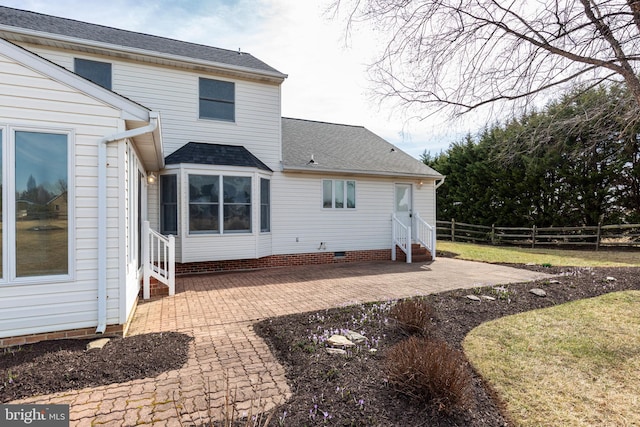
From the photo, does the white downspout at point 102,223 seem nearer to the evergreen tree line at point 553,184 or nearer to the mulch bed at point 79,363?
the mulch bed at point 79,363

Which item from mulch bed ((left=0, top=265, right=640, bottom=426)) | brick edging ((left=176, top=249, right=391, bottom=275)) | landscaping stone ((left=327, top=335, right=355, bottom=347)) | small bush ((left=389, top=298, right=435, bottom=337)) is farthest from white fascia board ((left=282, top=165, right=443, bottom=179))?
landscaping stone ((left=327, top=335, right=355, bottom=347))

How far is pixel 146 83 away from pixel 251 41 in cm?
341

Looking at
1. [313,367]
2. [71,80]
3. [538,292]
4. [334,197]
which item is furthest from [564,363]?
[334,197]

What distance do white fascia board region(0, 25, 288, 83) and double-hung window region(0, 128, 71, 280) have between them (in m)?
5.60

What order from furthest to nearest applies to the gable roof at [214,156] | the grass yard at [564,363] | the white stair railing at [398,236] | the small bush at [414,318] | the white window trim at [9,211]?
the white stair railing at [398,236], the gable roof at [214,156], the small bush at [414,318], the white window trim at [9,211], the grass yard at [564,363]

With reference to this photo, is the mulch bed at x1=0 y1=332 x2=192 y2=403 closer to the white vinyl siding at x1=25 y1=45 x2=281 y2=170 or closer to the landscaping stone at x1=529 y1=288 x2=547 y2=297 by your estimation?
the white vinyl siding at x1=25 y1=45 x2=281 y2=170

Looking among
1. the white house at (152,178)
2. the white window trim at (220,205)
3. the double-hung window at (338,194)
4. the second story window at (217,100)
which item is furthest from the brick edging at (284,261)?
the second story window at (217,100)

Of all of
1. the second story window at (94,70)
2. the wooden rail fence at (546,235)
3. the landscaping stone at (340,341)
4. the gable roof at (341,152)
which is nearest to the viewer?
the landscaping stone at (340,341)

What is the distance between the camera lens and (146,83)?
8789 mm

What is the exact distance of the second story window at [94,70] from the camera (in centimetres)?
820

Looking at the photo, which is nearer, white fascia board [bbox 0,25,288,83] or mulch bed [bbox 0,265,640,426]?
mulch bed [bbox 0,265,640,426]

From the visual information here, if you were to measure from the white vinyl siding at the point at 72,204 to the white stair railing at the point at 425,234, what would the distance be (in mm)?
9935

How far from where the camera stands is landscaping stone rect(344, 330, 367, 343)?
4166 mm

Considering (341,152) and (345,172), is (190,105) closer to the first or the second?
(345,172)
